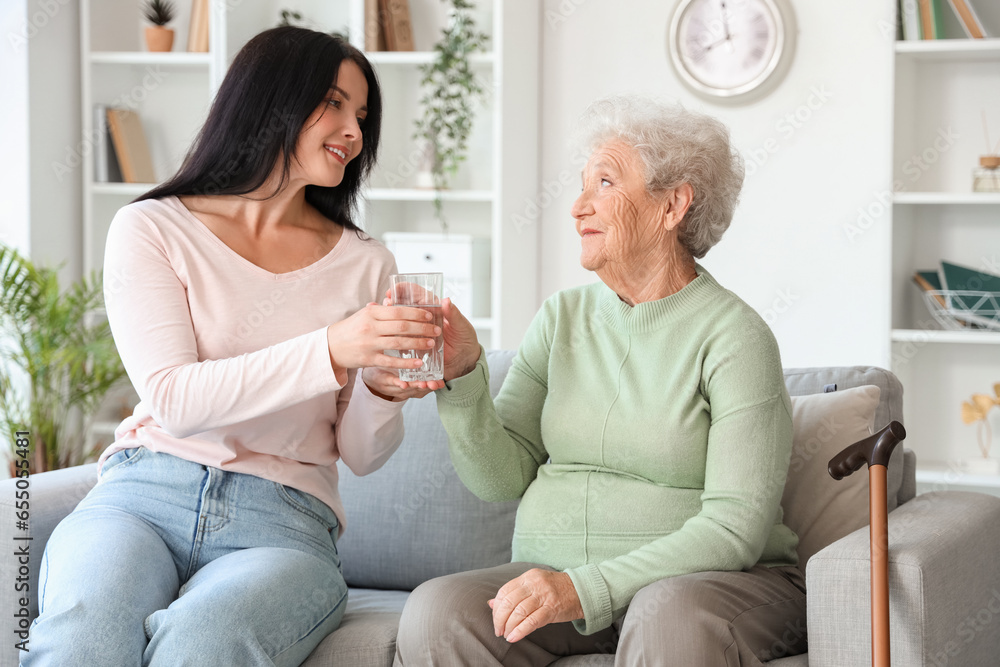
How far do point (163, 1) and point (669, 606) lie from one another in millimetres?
3335

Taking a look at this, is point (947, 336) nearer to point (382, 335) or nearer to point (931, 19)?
point (931, 19)

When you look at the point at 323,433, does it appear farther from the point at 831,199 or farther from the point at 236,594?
the point at 831,199

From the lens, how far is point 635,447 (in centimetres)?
162

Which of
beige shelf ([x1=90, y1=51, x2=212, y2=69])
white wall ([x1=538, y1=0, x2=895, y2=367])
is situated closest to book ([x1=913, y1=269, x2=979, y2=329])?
white wall ([x1=538, y1=0, x2=895, y2=367])

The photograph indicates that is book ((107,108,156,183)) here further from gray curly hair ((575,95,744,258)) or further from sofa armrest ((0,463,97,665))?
gray curly hair ((575,95,744,258))

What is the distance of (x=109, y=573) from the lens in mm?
1393

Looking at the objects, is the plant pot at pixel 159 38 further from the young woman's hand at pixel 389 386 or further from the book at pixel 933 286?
the book at pixel 933 286

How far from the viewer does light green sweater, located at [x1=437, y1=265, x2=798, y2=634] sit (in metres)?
1.50

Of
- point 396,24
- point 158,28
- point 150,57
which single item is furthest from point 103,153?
point 396,24

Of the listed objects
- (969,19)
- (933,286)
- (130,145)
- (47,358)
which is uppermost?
(969,19)

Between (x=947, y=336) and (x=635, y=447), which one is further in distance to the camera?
(x=947, y=336)

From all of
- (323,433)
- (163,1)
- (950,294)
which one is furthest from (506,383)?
(163,1)

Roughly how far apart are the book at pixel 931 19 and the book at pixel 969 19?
0.05 metres

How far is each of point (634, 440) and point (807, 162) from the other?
2.05 meters
